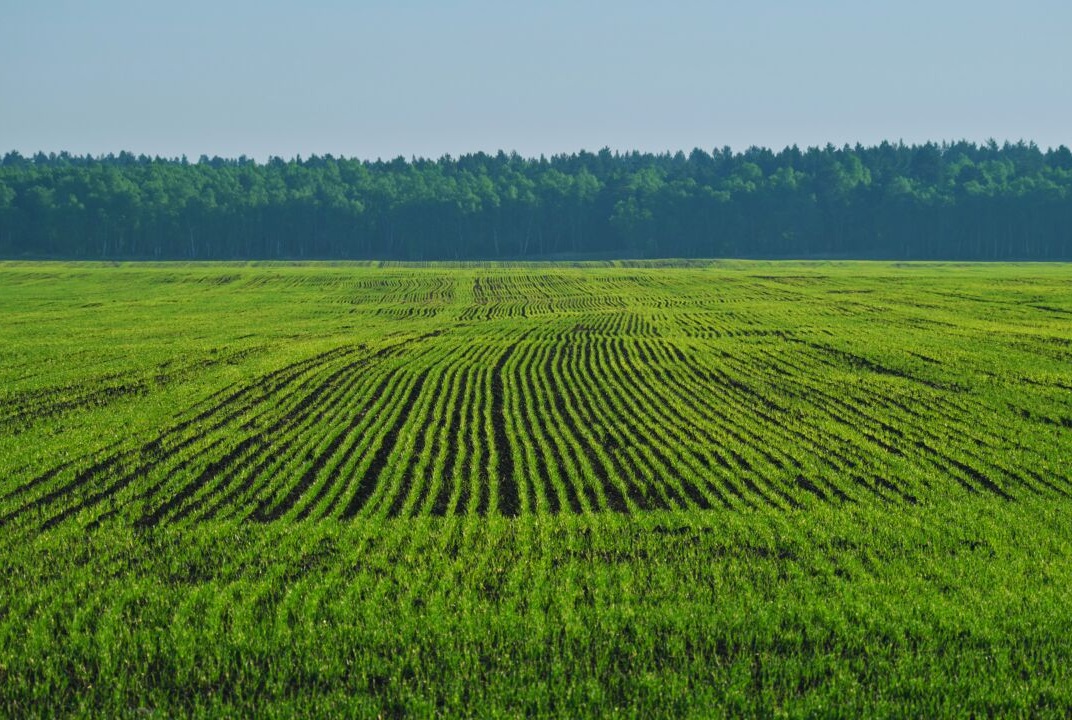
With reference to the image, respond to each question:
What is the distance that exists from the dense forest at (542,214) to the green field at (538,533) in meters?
121

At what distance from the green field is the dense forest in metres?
121

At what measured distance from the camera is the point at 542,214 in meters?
171

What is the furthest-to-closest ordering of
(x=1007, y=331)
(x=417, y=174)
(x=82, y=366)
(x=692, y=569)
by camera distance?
(x=417, y=174) < (x=1007, y=331) < (x=82, y=366) < (x=692, y=569)

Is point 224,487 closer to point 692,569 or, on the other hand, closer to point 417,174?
point 692,569

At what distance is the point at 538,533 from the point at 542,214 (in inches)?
6241

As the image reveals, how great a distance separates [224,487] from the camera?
1934 centimetres

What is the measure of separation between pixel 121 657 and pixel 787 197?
545 ft

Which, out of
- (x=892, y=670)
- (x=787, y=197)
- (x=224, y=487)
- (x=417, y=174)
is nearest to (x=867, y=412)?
(x=892, y=670)

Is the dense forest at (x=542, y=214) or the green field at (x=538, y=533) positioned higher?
the dense forest at (x=542, y=214)

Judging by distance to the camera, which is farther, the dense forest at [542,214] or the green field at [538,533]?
the dense forest at [542,214]

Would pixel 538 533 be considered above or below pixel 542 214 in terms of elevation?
below

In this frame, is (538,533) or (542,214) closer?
(538,533)

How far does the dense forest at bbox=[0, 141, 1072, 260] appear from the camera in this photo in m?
148

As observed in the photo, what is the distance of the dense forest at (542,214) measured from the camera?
147625 mm
